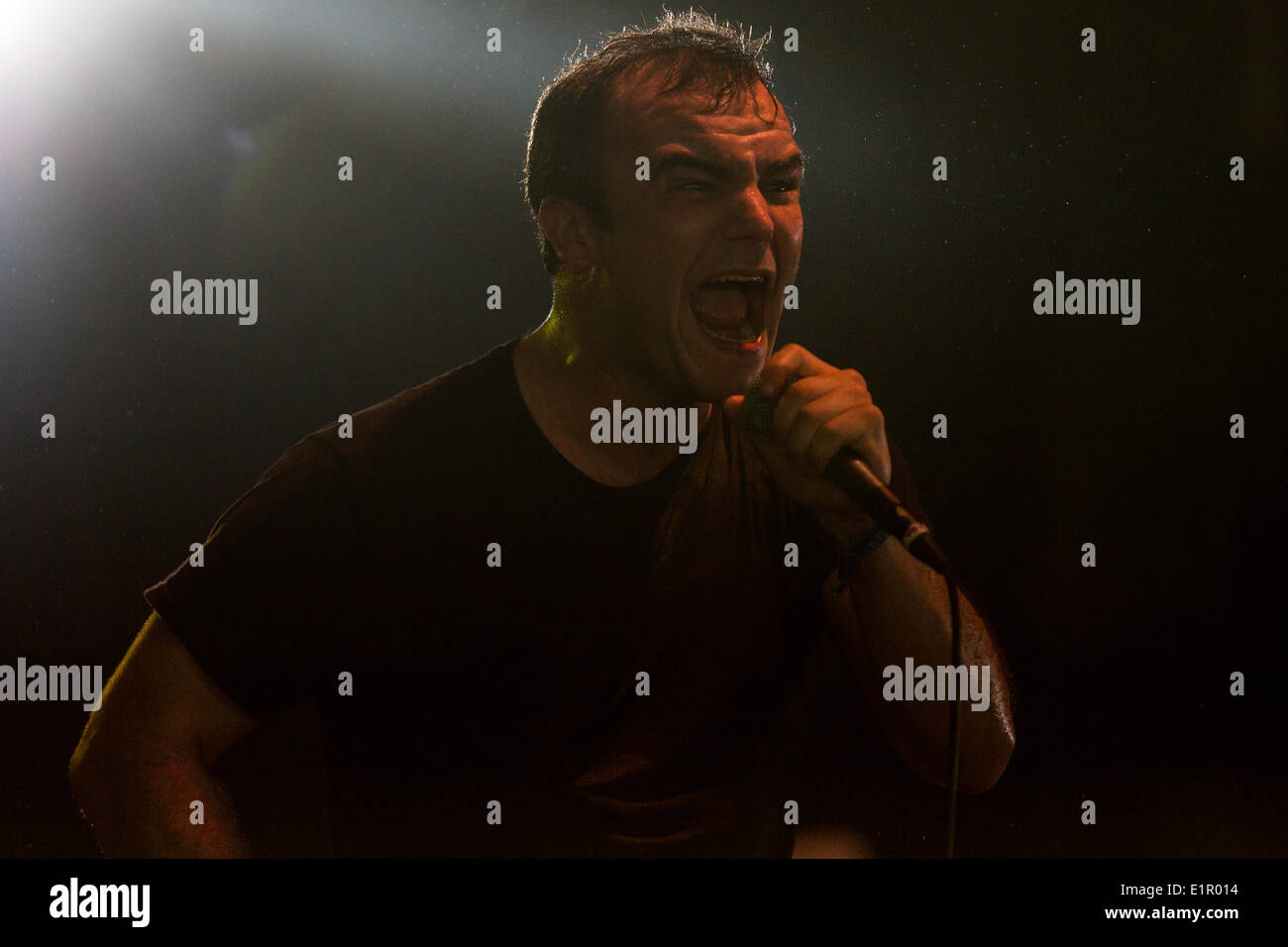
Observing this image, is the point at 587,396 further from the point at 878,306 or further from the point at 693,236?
the point at 878,306

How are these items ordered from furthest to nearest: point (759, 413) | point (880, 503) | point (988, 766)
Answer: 1. point (988, 766)
2. point (759, 413)
3. point (880, 503)

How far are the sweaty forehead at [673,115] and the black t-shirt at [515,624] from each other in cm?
38

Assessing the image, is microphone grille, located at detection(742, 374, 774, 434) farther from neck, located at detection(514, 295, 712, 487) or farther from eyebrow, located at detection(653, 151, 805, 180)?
eyebrow, located at detection(653, 151, 805, 180)

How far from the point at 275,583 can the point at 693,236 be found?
78cm

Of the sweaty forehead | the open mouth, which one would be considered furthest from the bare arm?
the sweaty forehead

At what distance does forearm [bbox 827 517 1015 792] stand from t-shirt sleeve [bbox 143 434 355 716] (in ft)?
2.44

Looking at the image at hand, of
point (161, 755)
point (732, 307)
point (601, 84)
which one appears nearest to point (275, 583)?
point (161, 755)

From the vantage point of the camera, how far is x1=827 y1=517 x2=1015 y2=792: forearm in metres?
1.65

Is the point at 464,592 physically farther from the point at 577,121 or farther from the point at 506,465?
the point at 577,121

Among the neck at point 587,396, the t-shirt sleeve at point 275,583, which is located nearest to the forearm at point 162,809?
the t-shirt sleeve at point 275,583

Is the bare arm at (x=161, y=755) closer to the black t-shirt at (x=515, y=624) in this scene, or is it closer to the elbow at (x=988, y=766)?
the black t-shirt at (x=515, y=624)

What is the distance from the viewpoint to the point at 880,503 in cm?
131
